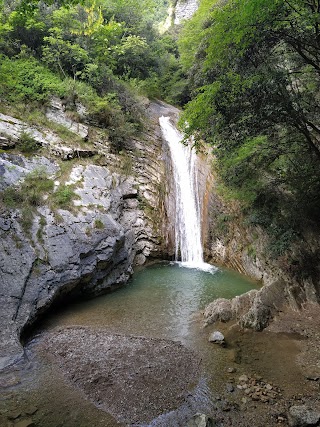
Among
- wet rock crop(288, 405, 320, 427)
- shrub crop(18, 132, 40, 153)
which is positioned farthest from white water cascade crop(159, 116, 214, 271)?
wet rock crop(288, 405, 320, 427)

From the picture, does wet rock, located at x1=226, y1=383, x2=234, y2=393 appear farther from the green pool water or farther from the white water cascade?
the white water cascade

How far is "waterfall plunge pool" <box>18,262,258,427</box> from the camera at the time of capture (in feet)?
14.2

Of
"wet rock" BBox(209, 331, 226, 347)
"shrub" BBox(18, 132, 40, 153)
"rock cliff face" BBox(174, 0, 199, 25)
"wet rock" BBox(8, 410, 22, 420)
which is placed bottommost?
"wet rock" BBox(8, 410, 22, 420)

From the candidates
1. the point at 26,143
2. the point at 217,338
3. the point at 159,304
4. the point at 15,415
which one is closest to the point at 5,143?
the point at 26,143

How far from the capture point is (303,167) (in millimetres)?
8039

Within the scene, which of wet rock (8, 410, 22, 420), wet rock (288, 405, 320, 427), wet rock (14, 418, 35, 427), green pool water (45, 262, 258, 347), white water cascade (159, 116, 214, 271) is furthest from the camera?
white water cascade (159, 116, 214, 271)

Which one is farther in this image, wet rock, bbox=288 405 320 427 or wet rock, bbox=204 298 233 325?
wet rock, bbox=204 298 233 325

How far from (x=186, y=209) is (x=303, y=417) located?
37.7 ft

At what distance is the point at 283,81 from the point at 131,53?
58.5 feet

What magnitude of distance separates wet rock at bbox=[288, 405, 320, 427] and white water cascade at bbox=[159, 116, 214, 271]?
859 cm

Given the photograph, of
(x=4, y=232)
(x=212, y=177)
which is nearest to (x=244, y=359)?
(x=4, y=232)

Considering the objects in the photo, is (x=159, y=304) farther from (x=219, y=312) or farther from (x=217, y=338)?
(x=217, y=338)

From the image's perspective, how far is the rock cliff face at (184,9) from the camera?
36.5 m

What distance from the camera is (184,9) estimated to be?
3719 cm
